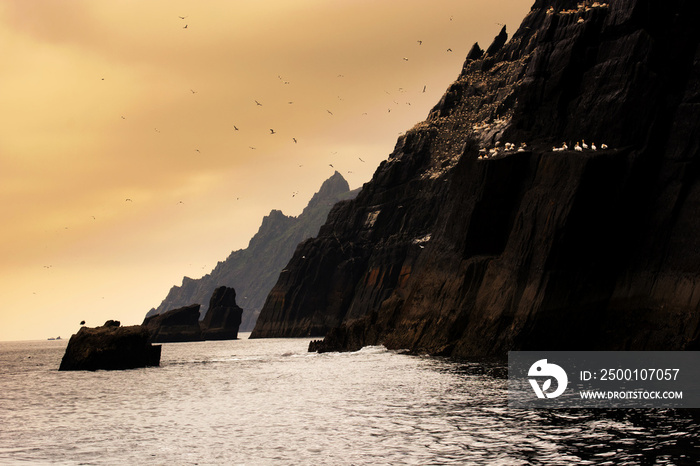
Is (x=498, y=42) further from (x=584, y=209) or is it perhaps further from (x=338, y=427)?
(x=338, y=427)

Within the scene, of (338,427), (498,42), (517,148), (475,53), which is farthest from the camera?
(475,53)

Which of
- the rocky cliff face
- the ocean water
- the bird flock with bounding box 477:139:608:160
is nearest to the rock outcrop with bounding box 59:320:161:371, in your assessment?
the ocean water

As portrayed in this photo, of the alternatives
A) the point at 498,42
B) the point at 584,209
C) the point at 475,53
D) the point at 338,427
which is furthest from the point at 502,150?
the point at 475,53

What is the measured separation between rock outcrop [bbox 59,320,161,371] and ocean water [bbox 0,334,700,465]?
18.5m

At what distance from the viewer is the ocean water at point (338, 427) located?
20.6m

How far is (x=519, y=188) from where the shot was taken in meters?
57.9

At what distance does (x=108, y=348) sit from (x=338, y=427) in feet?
145

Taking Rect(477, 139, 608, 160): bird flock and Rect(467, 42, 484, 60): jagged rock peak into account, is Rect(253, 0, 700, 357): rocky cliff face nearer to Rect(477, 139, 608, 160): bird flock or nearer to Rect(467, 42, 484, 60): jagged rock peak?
Rect(477, 139, 608, 160): bird flock

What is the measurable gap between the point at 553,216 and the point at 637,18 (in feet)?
65.1

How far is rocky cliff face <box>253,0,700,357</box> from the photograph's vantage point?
47469mm

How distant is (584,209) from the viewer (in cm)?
4938

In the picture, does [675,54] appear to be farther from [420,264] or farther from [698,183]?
[420,264]

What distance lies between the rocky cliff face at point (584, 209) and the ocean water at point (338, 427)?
980 centimetres

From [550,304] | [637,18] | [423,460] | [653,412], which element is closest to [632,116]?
[637,18]
